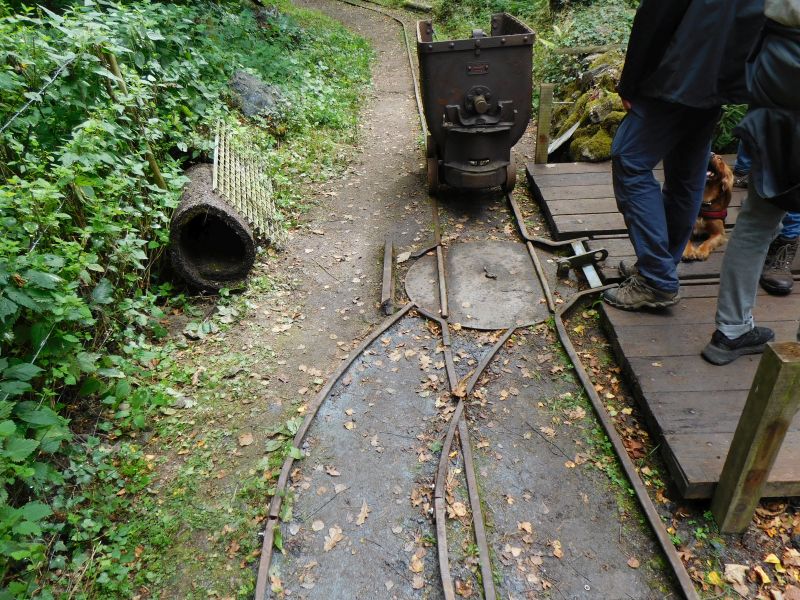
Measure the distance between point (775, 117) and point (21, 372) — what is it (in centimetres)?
441

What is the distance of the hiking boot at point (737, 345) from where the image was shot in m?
3.58

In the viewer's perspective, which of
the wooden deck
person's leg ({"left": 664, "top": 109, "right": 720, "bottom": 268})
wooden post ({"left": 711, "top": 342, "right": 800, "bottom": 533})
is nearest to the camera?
wooden post ({"left": 711, "top": 342, "right": 800, "bottom": 533})

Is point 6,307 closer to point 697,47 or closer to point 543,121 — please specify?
point 697,47

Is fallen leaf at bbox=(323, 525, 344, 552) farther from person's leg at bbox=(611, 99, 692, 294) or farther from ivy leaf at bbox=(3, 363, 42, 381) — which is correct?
person's leg at bbox=(611, 99, 692, 294)

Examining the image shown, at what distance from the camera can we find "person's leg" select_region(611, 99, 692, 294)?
3.60 m

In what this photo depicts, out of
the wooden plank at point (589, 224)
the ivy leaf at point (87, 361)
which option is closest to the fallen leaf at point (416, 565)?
the ivy leaf at point (87, 361)

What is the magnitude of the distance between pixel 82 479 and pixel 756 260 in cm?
449

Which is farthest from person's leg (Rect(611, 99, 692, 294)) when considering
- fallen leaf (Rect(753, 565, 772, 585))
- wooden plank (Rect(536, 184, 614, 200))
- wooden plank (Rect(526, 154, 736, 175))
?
wooden plank (Rect(526, 154, 736, 175))

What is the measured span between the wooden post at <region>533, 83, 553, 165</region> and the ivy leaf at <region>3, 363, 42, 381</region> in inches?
244

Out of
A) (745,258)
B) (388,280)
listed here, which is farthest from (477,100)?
(745,258)

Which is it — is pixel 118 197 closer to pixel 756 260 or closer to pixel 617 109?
pixel 756 260

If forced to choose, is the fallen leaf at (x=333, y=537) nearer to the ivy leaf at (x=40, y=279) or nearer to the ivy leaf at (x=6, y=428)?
the ivy leaf at (x=6, y=428)

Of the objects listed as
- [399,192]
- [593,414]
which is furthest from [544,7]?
[593,414]

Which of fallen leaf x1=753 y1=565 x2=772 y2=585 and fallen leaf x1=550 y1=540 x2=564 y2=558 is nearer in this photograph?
fallen leaf x1=753 y1=565 x2=772 y2=585
